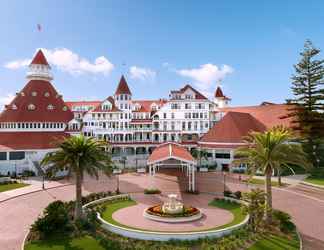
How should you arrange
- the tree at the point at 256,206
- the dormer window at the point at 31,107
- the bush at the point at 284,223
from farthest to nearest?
the dormer window at the point at 31,107, the tree at the point at 256,206, the bush at the point at 284,223

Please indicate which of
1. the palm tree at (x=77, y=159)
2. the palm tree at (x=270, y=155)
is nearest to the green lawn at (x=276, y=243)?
the palm tree at (x=270, y=155)

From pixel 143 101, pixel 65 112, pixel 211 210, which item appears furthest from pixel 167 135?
pixel 211 210

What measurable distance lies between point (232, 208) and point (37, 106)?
4416 cm

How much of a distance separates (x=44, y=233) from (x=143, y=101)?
5005 centimetres

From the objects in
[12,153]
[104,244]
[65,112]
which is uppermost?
[65,112]

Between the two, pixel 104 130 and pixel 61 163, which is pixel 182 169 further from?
pixel 61 163

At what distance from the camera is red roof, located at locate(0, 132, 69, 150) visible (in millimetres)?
46188

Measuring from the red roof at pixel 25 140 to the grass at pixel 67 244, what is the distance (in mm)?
26939

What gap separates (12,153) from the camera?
44.9m

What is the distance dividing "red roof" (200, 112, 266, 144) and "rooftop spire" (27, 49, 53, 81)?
37158 mm

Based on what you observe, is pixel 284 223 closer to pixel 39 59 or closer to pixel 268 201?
pixel 268 201

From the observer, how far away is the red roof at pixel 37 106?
52.6m

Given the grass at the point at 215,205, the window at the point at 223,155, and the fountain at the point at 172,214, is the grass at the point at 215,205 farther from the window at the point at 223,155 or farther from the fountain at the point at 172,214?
the window at the point at 223,155

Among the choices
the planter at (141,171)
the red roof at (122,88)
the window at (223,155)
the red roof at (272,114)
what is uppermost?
the red roof at (122,88)
